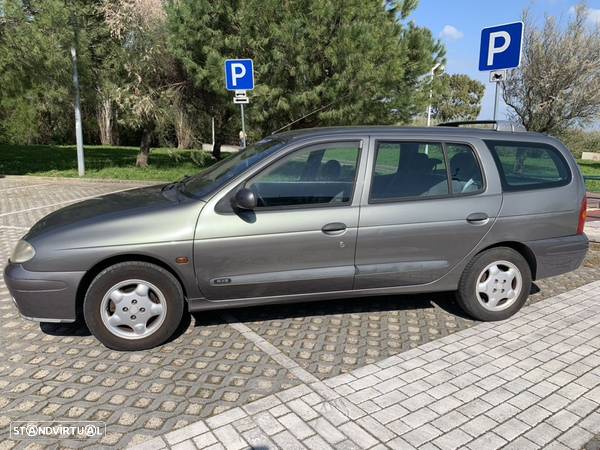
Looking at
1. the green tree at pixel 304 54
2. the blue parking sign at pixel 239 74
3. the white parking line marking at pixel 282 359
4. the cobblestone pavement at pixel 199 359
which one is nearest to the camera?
the cobblestone pavement at pixel 199 359

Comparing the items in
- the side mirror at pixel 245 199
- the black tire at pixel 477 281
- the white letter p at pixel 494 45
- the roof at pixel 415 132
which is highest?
the white letter p at pixel 494 45

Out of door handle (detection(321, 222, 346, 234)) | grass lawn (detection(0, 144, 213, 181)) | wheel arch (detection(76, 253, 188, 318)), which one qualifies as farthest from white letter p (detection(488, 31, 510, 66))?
grass lawn (detection(0, 144, 213, 181))

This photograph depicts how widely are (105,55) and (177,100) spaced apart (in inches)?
112

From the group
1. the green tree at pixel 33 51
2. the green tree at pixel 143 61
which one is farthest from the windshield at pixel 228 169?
the green tree at pixel 143 61

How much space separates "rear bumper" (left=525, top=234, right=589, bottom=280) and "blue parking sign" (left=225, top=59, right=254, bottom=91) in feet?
20.0

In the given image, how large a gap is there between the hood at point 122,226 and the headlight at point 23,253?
0.15ft

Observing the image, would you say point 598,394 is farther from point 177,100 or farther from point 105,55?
point 105,55

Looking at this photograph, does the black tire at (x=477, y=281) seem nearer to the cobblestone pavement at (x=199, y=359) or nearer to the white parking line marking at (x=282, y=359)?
the cobblestone pavement at (x=199, y=359)

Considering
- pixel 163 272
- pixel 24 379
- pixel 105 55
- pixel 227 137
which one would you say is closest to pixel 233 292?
pixel 163 272

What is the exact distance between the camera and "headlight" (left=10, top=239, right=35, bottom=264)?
3.36 m

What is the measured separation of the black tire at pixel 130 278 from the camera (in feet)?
11.1

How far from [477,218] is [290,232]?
164 cm

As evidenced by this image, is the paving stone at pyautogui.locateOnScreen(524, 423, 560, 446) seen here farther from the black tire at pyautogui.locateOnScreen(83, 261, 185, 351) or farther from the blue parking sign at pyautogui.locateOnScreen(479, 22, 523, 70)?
the blue parking sign at pyautogui.locateOnScreen(479, 22, 523, 70)

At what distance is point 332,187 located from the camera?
3775 mm
